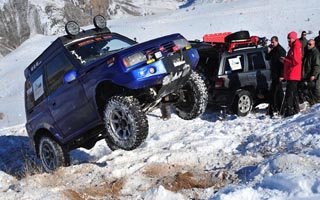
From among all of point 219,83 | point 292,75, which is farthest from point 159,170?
point 219,83

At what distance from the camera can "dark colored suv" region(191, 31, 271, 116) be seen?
11430 mm

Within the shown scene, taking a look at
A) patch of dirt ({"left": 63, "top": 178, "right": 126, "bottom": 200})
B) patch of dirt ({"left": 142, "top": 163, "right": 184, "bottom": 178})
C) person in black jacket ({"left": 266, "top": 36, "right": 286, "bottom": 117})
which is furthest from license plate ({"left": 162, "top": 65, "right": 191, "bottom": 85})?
person in black jacket ({"left": 266, "top": 36, "right": 286, "bottom": 117})

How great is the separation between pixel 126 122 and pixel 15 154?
6111 mm

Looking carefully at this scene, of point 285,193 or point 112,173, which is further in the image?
point 112,173

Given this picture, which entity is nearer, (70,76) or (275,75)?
(70,76)

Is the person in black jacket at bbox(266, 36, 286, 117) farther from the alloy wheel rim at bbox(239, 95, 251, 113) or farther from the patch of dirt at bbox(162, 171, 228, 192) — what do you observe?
the patch of dirt at bbox(162, 171, 228, 192)

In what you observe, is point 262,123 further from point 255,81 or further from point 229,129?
point 255,81

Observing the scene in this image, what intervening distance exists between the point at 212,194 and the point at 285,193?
874 mm

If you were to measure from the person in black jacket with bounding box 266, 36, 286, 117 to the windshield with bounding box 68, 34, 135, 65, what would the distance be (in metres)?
4.17

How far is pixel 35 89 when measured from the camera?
8633 millimetres

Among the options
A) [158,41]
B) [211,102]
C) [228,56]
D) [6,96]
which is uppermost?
[158,41]

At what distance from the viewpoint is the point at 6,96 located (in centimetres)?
2311

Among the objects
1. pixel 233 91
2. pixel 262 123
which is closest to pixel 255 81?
pixel 233 91

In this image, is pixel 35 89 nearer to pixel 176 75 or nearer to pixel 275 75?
pixel 176 75
